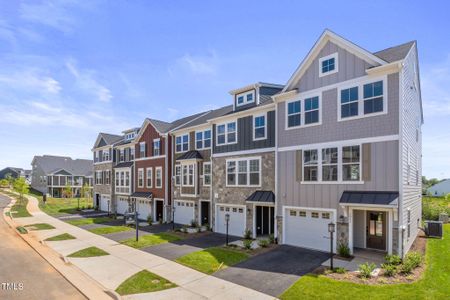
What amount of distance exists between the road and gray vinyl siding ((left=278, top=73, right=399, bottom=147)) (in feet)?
42.2

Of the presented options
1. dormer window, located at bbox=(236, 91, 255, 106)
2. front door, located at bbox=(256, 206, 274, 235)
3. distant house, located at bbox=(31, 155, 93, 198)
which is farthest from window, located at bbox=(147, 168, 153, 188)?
distant house, located at bbox=(31, 155, 93, 198)

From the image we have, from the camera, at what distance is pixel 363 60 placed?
45.6 ft

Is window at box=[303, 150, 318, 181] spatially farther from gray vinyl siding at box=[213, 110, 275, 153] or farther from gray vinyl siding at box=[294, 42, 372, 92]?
gray vinyl siding at box=[294, 42, 372, 92]

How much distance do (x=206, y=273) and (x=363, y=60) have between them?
500 inches

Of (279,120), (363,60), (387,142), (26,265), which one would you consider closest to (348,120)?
(387,142)

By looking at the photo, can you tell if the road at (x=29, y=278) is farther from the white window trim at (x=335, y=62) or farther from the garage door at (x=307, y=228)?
the white window trim at (x=335, y=62)

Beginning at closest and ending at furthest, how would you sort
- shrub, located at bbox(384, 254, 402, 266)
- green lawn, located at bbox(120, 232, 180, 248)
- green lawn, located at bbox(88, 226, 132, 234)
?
shrub, located at bbox(384, 254, 402, 266) → green lawn, located at bbox(120, 232, 180, 248) → green lawn, located at bbox(88, 226, 132, 234)

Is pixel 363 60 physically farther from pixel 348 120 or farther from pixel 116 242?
pixel 116 242

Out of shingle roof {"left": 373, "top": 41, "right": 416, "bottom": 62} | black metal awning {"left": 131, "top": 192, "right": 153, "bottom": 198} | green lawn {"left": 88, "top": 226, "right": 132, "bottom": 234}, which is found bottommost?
green lawn {"left": 88, "top": 226, "right": 132, "bottom": 234}

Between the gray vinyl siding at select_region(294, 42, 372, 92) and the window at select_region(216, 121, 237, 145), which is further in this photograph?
the window at select_region(216, 121, 237, 145)

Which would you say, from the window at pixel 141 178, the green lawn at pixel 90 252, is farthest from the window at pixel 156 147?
the green lawn at pixel 90 252

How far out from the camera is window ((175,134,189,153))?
25823 mm

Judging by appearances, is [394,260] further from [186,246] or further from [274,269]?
[186,246]

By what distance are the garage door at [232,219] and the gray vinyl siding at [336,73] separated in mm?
9549
